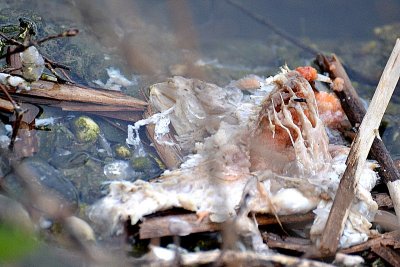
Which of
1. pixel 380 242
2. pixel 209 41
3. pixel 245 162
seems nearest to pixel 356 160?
pixel 380 242

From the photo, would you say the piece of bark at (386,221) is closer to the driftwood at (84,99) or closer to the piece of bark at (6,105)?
the driftwood at (84,99)

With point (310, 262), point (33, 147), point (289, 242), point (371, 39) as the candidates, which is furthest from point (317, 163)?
point (371, 39)

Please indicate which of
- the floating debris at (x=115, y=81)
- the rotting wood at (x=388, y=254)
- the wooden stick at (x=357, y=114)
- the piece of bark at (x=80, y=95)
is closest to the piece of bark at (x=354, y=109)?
the wooden stick at (x=357, y=114)

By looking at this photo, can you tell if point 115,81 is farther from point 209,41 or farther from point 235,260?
point 235,260

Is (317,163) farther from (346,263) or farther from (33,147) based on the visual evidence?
(33,147)

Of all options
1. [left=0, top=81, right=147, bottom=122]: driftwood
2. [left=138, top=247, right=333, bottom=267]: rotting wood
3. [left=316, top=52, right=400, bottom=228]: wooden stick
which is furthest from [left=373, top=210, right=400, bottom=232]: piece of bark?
[left=0, top=81, right=147, bottom=122]: driftwood

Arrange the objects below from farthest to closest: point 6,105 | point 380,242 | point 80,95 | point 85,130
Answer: point 80,95 < point 85,130 < point 6,105 < point 380,242
